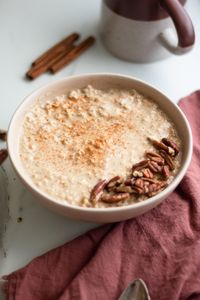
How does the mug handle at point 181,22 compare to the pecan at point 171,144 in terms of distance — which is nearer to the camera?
the pecan at point 171,144

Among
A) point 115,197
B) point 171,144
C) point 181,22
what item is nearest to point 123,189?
point 115,197

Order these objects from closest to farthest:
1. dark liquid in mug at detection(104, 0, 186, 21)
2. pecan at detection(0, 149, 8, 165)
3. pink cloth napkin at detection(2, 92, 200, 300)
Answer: pink cloth napkin at detection(2, 92, 200, 300) → pecan at detection(0, 149, 8, 165) → dark liquid in mug at detection(104, 0, 186, 21)

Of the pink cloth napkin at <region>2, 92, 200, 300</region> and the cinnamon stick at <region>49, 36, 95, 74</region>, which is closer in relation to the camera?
the pink cloth napkin at <region>2, 92, 200, 300</region>

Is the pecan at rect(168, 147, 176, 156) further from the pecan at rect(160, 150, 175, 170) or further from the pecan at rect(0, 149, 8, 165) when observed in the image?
the pecan at rect(0, 149, 8, 165)

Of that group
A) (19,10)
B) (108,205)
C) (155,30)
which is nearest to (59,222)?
(108,205)

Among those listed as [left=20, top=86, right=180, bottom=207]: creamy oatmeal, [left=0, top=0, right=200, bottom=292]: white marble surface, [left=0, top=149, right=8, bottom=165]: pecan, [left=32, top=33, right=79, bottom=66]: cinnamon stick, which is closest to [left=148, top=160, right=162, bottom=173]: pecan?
[left=20, top=86, right=180, bottom=207]: creamy oatmeal

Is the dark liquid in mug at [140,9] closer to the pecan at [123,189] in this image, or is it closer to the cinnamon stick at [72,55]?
the cinnamon stick at [72,55]

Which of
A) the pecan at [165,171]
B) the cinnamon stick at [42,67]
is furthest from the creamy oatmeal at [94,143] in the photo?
the cinnamon stick at [42,67]
